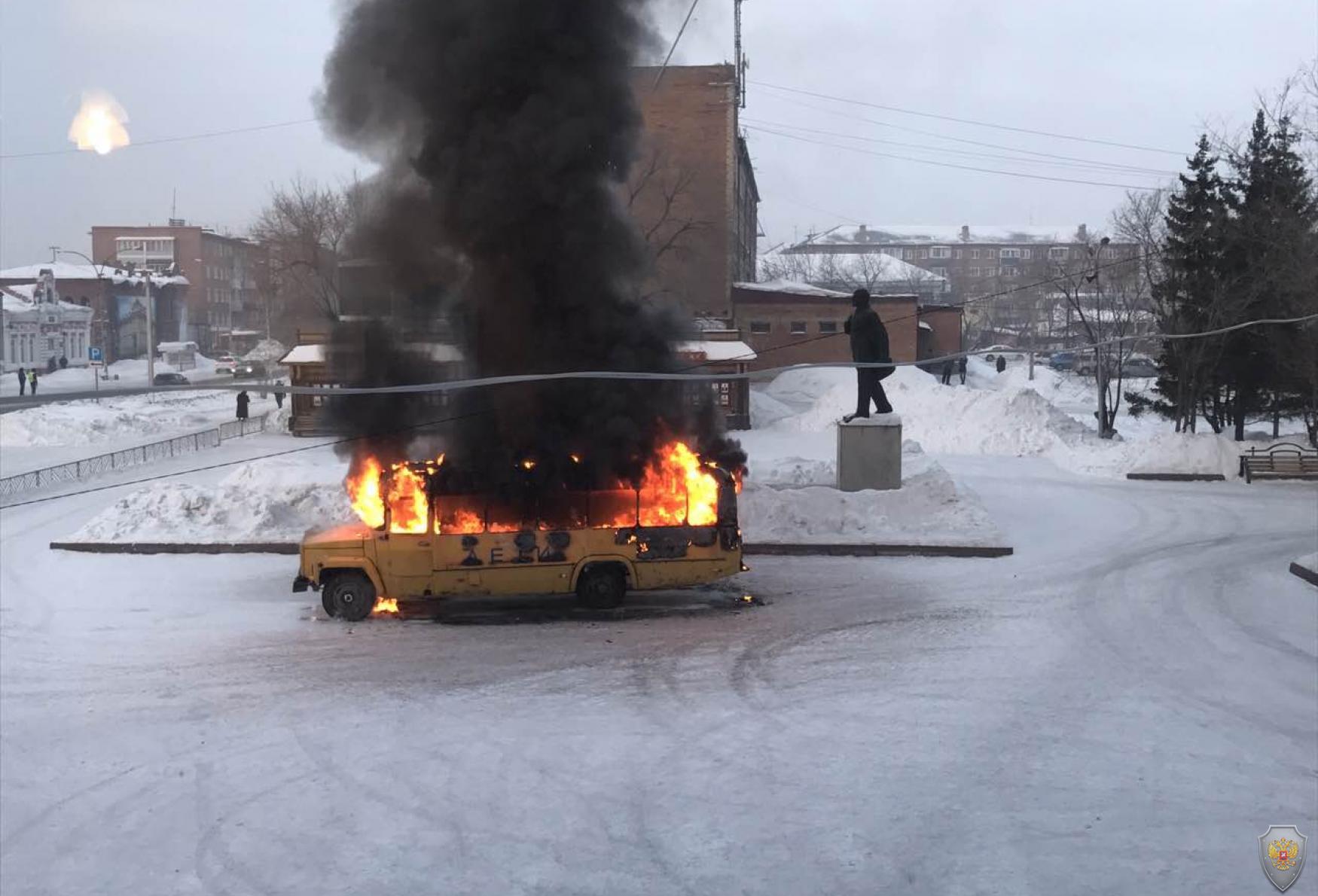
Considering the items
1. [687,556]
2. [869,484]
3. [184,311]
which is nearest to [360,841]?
[687,556]

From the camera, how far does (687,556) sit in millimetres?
13445

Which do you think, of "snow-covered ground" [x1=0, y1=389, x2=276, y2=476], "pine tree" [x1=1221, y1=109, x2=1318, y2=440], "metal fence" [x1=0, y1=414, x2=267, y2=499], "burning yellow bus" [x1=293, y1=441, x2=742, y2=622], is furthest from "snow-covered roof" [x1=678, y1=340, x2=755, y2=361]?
"burning yellow bus" [x1=293, y1=441, x2=742, y2=622]

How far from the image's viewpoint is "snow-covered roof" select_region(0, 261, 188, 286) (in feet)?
195

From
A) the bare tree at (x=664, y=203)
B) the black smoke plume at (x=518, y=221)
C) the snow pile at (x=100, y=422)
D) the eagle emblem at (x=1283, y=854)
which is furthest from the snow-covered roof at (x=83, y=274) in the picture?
the eagle emblem at (x=1283, y=854)

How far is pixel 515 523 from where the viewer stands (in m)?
13.5

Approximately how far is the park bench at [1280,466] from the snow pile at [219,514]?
19745 mm

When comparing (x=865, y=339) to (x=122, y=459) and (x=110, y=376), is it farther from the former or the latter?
(x=110, y=376)

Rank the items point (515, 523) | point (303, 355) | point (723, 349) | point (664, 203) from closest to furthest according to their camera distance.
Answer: point (515, 523), point (303, 355), point (723, 349), point (664, 203)

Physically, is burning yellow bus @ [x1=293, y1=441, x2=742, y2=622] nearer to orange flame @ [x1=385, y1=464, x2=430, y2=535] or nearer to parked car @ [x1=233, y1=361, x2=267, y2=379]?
orange flame @ [x1=385, y1=464, x2=430, y2=535]

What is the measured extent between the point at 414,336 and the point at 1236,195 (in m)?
24.5

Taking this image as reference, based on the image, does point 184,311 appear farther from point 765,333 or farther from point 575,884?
point 575,884

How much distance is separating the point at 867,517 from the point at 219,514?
35.3 feet

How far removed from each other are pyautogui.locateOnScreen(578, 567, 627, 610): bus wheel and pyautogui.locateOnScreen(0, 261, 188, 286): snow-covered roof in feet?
155

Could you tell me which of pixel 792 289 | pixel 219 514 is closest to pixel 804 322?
pixel 792 289
